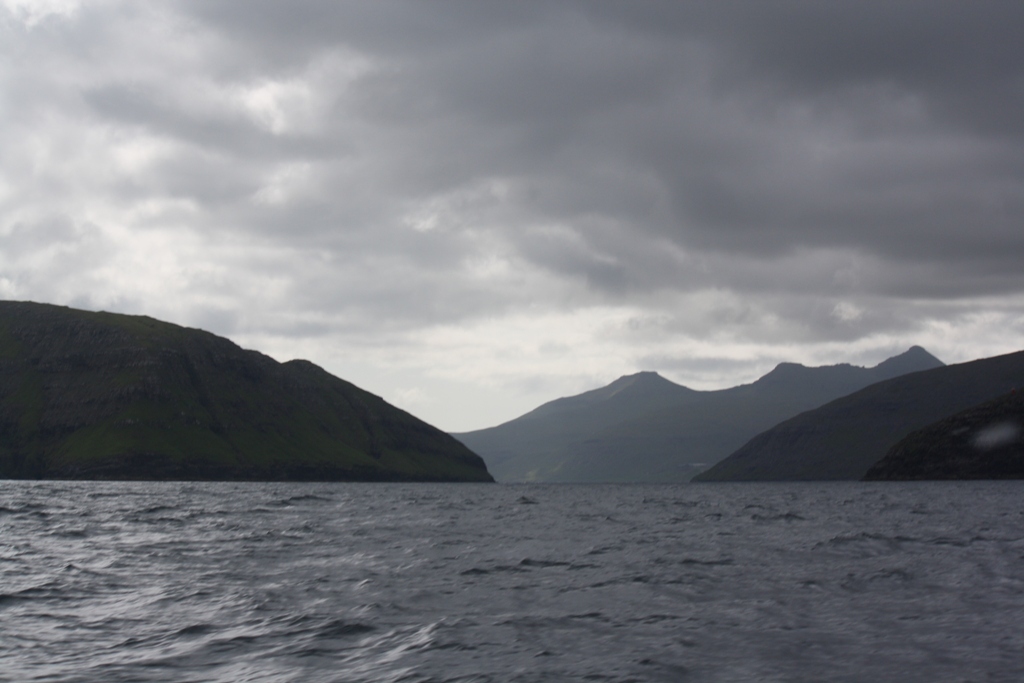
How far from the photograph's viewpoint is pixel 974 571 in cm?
3397

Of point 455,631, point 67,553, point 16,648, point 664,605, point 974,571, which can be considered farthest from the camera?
point 67,553

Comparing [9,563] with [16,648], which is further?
[9,563]

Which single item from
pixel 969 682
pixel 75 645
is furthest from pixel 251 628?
pixel 969 682

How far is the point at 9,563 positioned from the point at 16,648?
60.8ft

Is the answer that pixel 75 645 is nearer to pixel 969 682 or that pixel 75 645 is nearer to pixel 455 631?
pixel 455 631

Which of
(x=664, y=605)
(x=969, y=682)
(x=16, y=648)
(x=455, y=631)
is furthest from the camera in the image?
(x=664, y=605)

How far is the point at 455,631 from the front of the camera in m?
23.2

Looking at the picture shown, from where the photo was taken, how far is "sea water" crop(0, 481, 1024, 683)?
18953mm

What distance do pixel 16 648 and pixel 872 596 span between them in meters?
26.1

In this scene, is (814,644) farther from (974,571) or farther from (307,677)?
(974,571)

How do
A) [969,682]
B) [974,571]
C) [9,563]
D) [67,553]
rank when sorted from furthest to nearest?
1. [67,553]
2. [9,563]
3. [974,571]
4. [969,682]

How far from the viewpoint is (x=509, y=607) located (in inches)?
1073

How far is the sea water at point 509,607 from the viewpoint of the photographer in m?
19.0

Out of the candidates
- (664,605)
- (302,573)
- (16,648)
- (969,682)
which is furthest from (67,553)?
(969,682)
